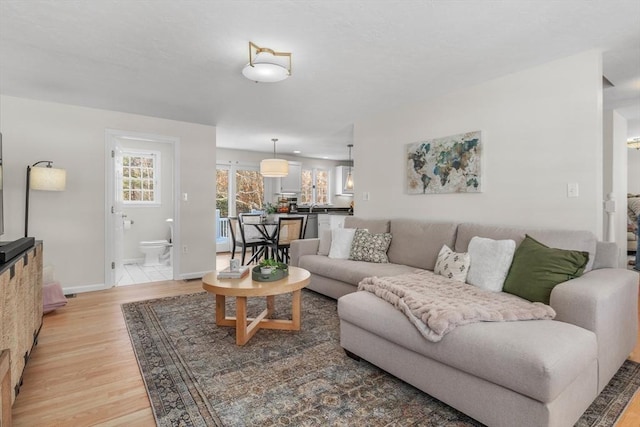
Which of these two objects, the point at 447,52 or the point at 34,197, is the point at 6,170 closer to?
the point at 34,197

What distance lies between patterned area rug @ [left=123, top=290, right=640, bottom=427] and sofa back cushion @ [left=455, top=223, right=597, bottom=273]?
81 centimetres

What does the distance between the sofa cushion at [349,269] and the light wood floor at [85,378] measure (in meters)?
1.76

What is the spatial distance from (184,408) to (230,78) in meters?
2.70

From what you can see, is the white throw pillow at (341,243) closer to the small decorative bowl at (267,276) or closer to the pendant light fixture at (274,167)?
the small decorative bowl at (267,276)

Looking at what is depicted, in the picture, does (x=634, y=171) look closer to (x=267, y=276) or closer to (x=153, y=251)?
(x=267, y=276)

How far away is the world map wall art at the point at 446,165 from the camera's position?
333 cm

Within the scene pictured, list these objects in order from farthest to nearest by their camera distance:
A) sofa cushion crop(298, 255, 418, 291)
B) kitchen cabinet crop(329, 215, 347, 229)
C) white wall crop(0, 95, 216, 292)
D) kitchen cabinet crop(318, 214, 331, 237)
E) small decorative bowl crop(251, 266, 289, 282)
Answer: kitchen cabinet crop(318, 214, 331, 237) < kitchen cabinet crop(329, 215, 347, 229) < white wall crop(0, 95, 216, 292) < sofa cushion crop(298, 255, 418, 291) < small decorative bowl crop(251, 266, 289, 282)

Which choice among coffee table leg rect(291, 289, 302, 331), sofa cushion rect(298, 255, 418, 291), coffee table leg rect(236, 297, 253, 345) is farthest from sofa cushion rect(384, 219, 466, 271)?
coffee table leg rect(236, 297, 253, 345)

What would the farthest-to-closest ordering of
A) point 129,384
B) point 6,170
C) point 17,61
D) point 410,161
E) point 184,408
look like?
1. point 410,161
2. point 6,170
3. point 17,61
4. point 129,384
5. point 184,408

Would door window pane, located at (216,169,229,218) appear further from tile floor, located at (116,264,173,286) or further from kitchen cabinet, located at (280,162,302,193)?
Result: tile floor, located at (116,264,173,286)

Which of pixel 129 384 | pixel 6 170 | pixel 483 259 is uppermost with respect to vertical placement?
pixel 6 170

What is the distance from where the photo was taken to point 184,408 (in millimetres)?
1733

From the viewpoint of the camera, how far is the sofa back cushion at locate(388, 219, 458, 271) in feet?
10.6

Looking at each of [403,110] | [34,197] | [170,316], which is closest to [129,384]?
[170,316]
